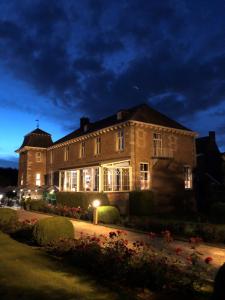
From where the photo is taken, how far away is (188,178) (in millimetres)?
35375

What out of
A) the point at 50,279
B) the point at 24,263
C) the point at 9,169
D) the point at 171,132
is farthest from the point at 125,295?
the point at 9,169

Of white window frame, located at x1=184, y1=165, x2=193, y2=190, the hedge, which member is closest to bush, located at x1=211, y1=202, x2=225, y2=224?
the hedge

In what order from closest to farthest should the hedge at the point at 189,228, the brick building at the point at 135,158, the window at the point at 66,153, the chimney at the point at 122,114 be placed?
the hedge at the point at 189,228
the brick building at the point at 135,158
the chimney at the point at 122,114
the window at the point at 66,153

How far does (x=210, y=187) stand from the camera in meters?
Answer: 36.7

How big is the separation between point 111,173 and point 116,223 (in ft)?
40.0

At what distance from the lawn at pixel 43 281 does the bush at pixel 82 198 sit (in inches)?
718

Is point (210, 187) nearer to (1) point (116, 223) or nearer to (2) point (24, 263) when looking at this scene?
(1) point (116, 223)

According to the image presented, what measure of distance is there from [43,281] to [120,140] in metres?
24.8

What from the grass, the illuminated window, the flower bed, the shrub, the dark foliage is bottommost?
the grass

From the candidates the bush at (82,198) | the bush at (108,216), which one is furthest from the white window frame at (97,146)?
the bush at (108,216)

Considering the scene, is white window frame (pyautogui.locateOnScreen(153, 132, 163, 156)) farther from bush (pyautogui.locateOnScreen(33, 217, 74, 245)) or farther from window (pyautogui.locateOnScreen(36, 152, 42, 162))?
window (pyautogui.locateOnScreen(36, 152, 42, 162))

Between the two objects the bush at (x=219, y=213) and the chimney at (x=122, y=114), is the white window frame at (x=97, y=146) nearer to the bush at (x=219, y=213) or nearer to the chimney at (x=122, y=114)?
the chimney at (x=122, y=114)

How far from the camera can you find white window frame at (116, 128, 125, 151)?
105ft

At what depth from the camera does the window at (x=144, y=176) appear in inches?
1222
